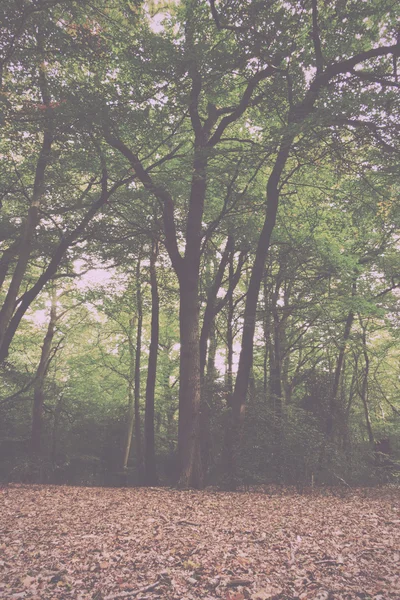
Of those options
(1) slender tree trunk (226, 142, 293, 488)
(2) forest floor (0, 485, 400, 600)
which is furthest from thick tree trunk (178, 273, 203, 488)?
(2) forest floor (0, 485, 400, 600)

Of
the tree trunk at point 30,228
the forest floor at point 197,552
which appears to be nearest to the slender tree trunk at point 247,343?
the forest floor at point 197,552

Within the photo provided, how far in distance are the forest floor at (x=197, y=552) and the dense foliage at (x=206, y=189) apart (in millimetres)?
3279

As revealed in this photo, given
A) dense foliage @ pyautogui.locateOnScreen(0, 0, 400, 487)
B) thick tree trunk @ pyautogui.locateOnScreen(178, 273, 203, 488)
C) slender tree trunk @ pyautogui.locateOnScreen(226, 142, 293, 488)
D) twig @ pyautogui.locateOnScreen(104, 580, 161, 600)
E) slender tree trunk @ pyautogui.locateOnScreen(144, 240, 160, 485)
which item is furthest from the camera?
slender tree trunk @ pyautogui.locateOnScreen(144, 240, 160, 485)

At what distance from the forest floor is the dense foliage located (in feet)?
10.8

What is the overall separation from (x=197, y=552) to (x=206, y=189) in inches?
372

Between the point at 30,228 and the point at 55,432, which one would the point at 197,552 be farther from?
the point at 55,432

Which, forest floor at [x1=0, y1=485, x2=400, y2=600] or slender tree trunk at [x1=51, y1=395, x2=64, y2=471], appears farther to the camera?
slender tree trunk at [x1=51, y1=395, x2=64, y2=471]

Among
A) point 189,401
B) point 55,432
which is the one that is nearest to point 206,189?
point 189,401

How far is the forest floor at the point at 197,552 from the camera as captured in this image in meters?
3.08

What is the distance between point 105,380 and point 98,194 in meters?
13.6

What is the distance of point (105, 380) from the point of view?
72.9ft

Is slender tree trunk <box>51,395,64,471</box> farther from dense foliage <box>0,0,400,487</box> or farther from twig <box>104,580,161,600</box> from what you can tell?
twig <box>104,580,161,600</box>

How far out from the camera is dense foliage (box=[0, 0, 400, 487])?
721 centimetres

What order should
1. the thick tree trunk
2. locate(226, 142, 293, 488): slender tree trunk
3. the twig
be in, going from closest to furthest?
the twig, the thick tree trunk, locate(226, 142, 293, 488): slender tree trunk
